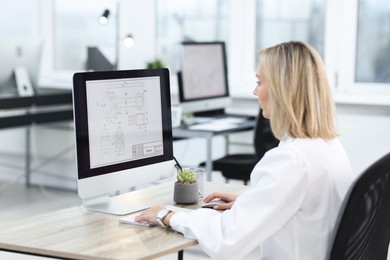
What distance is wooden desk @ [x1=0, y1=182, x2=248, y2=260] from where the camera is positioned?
1.97m

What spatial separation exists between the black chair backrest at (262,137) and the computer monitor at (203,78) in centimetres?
65

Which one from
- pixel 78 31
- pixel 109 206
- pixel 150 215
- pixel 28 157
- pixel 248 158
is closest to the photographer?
pixel 150 215

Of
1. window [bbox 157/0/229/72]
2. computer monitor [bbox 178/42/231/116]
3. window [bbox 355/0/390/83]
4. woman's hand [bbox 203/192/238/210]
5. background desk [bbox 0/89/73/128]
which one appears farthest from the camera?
window [bbox 157/0/229/72]

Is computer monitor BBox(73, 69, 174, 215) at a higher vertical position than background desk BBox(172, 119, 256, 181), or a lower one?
higher

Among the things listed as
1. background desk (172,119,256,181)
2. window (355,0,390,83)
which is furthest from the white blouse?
window (355,0,390,83)

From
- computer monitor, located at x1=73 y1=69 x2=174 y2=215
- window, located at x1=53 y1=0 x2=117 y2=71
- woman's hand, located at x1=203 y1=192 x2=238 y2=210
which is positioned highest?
window, located at x1=53 y1=0 x2=117 y2=71

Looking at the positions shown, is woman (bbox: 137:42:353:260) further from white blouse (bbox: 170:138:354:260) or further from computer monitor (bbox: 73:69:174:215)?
computer monitor (bbox: 73:69:174:215)

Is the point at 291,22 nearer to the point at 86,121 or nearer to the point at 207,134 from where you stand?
the point at 207,134

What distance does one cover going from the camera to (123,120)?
249cm

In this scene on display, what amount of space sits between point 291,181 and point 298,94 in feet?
0.81

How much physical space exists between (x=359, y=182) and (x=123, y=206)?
3.17ft

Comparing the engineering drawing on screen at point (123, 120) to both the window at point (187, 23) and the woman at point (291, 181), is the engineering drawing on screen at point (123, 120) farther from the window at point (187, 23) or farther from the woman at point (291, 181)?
the window at point (187, 23)

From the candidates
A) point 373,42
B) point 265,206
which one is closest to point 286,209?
point 265,206

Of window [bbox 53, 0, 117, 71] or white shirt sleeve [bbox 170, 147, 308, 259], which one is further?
window [bbox 53, 0, 117, 71]
